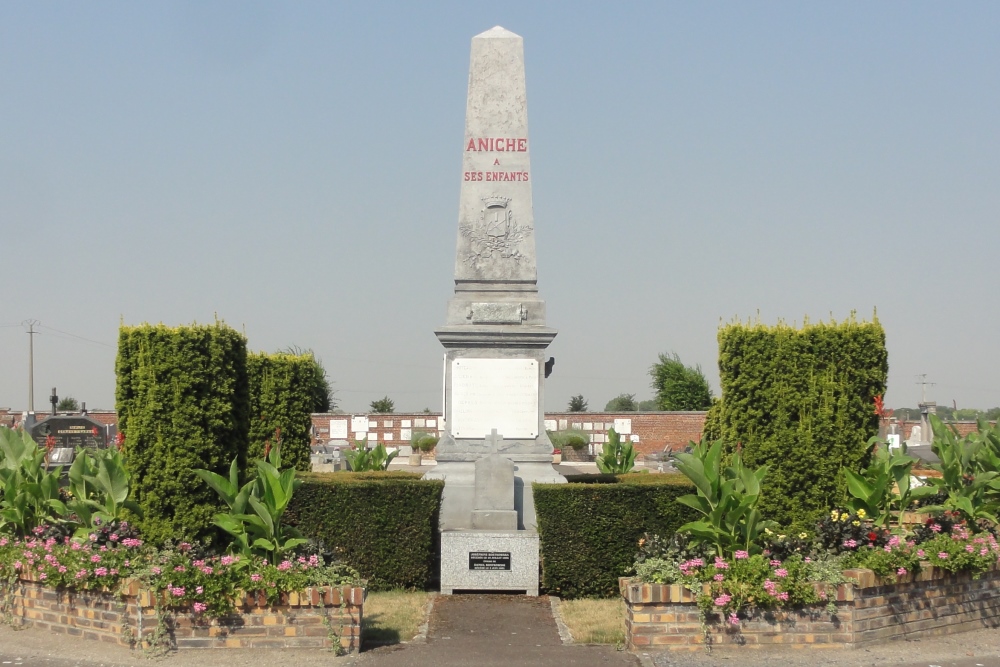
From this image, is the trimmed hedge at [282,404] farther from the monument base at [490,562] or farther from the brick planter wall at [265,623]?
the brick planter wall at [265,623]

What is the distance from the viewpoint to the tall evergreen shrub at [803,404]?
9.86m

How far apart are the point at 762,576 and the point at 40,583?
5993 millimetres

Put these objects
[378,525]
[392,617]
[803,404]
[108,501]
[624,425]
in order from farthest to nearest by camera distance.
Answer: [624,425], [378,525], [803,404], [392,617], [108,501]

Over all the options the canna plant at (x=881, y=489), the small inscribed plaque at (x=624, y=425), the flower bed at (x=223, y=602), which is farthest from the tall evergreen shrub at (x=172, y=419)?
the small inscribed plaque at (x=624, y=425)

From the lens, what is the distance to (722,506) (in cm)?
858

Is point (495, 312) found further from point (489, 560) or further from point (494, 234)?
point (489, 560)

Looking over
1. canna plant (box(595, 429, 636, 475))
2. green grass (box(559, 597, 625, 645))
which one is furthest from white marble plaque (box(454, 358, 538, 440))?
canna plant (box(595, 429, 636, 475))

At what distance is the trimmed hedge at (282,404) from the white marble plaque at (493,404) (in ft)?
13.6

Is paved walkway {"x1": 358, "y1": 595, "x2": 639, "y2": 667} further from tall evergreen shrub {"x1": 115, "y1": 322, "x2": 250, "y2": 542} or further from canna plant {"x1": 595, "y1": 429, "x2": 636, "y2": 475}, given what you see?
canna plant {"x1": 595, "y1": 429, "x2": 636, "y2": 475}

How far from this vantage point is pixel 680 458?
8594 mm

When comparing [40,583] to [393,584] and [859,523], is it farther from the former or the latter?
[859,523]

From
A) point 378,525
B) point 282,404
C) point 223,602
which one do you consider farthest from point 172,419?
point 282,404

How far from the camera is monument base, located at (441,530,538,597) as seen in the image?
10.9 meters

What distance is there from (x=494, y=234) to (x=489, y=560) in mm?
4302
